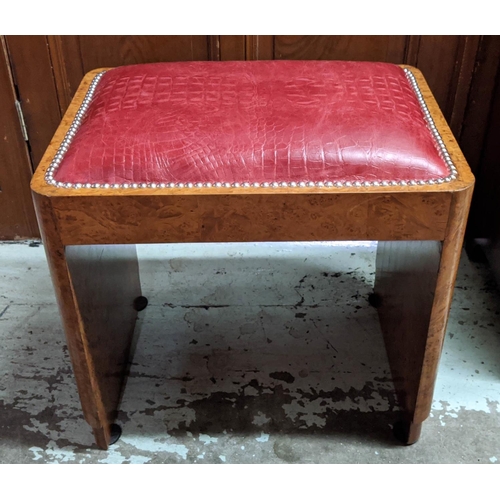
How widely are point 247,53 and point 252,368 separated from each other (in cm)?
63

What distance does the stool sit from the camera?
0.84 m

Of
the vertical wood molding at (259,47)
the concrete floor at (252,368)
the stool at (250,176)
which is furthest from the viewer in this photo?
the vertical wood molding at (259,47)

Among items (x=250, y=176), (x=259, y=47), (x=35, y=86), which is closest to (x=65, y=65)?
(x=35, y=86)

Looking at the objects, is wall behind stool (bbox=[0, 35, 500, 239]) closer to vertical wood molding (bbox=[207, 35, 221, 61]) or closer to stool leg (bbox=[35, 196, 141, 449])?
vertical wood molding (bbox=[207, 35, 221, 61])

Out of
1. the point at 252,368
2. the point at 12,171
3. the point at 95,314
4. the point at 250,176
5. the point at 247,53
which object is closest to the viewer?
the point at 250,176

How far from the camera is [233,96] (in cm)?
97

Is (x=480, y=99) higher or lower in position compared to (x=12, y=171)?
higher

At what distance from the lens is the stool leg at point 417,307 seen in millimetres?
892

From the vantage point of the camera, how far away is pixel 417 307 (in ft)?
3.46

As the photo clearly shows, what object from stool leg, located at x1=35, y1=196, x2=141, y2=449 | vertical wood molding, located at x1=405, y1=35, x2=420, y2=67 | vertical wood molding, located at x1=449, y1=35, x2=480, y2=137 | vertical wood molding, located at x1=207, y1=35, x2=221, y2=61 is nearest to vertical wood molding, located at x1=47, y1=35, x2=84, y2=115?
vertical wood molding, located at x1=207, y1=35, x2=221, y2=61

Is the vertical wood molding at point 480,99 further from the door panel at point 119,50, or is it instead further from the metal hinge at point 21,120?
the metal hinge at point 21,120

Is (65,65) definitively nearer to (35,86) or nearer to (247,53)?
(35,86)

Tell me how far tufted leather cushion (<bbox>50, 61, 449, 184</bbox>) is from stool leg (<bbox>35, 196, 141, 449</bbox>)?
12 centimetres

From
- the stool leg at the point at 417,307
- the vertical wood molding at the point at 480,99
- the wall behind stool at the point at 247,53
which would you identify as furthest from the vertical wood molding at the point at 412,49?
the stool leg at the point at 417,307
